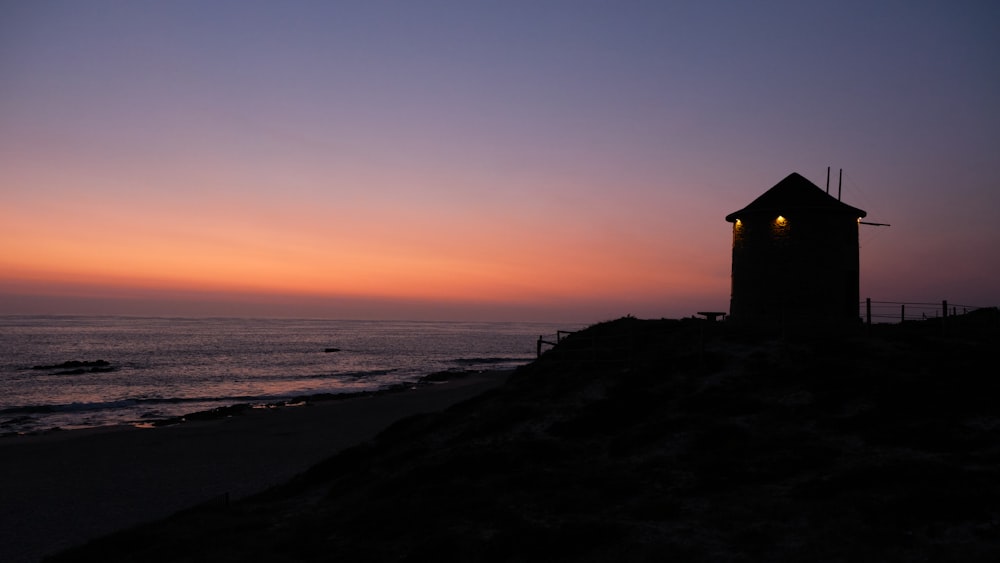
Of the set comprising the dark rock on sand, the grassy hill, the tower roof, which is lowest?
the dark rock on sand

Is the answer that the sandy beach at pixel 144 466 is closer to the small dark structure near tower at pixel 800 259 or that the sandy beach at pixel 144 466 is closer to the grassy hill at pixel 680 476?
the grassy hill at pixel 680 476

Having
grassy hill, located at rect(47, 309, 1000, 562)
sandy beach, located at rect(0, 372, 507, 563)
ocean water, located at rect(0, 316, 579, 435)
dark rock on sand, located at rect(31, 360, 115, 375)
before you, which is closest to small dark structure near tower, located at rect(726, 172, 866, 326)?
grassy hill, located at rect(47, 309, 1000, 562)

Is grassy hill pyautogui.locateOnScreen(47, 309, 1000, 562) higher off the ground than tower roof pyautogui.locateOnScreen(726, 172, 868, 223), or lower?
lower

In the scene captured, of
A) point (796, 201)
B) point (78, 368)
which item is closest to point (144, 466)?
point (796, 201)

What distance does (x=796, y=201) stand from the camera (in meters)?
32.8

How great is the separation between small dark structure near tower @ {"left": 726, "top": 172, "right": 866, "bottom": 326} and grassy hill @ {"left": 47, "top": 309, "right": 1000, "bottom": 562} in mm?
8641

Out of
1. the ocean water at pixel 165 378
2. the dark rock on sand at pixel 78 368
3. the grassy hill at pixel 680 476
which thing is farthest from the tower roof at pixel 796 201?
the dark rock on sand at pixel 78 368

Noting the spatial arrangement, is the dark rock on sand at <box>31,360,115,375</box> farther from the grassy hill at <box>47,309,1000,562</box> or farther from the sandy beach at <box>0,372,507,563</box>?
the grassy hill at <box>47,309,1000,562</box>

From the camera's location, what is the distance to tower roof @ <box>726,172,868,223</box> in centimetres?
3250

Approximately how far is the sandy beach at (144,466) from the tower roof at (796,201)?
21351 millimetres

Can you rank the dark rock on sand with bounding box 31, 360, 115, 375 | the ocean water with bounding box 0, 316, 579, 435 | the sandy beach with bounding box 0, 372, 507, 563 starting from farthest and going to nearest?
the dark rock on sand with bounding box 31, 360, 115, 375 < the ocean water with bounding box 0, 316, 579, 435 < the sandy beach with bounding box 0, 372, 507, 563

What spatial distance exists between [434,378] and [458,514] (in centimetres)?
4982

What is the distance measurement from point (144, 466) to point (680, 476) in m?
19.9

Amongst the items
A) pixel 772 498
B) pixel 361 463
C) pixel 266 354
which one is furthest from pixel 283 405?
pixel 266 354
